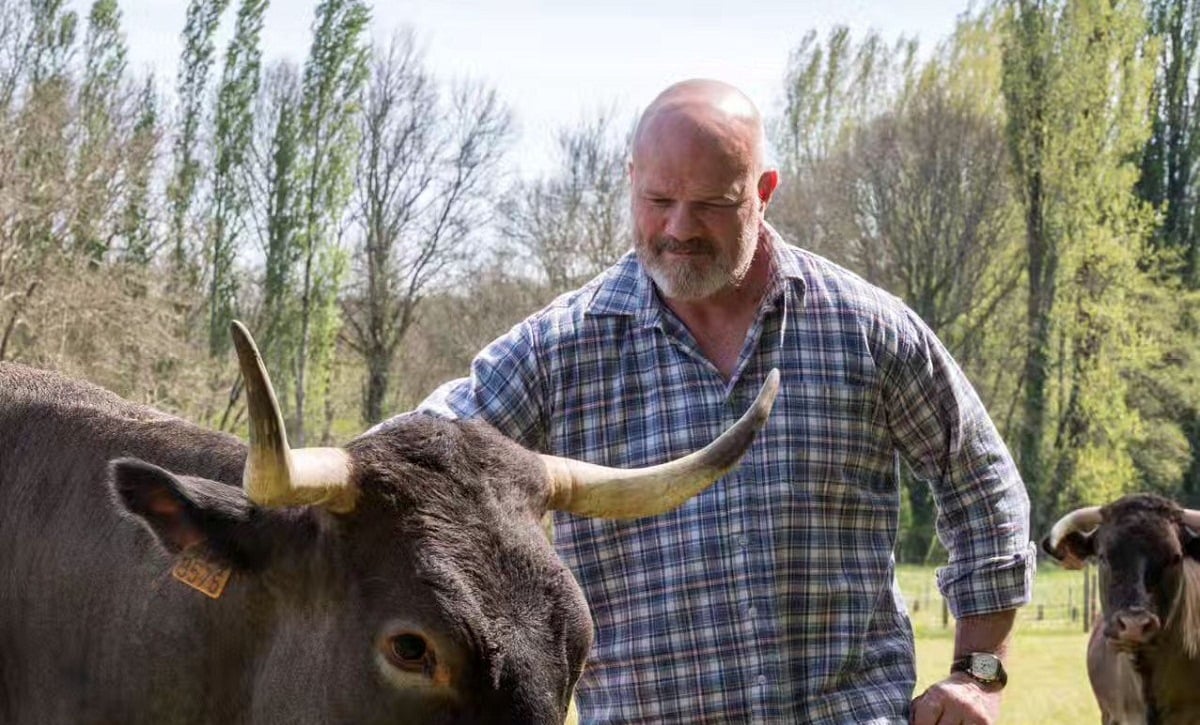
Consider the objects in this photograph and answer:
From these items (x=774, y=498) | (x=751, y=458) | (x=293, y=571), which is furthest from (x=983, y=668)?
(x=293, y=571)

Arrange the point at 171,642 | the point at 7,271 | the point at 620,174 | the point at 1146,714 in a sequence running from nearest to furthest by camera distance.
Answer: the point at 171,642 → the point at 1146,714 → the point at 7,271 → the point at 620,174

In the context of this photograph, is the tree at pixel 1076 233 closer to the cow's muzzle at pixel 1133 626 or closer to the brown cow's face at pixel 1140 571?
the brown cow's face at pixel 1140 571

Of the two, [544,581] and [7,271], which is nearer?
[544,581]

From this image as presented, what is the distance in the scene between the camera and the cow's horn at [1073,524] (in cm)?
1245

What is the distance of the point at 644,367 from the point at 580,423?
27 cm

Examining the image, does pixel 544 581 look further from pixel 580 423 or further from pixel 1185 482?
pixel 1185 482

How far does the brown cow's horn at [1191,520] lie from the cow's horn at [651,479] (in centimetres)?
894

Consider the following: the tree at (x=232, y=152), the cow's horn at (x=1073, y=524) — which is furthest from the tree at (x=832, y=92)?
the cow's horn at (x=1073, y=524)

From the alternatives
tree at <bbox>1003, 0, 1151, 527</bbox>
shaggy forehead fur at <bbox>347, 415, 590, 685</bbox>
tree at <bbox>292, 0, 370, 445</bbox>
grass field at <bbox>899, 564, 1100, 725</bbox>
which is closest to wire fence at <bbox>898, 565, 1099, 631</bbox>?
grass field at <bbox>899, 564, 1100, 725</bbox>

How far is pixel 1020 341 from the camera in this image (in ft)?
139

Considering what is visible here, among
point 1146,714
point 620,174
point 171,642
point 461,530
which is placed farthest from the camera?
point 620,174

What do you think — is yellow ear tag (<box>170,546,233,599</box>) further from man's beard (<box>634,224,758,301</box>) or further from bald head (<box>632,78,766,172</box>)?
bald head (<box>632,78,766,172</box>)

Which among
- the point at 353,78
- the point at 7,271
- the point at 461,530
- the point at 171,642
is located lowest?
the point at 171,642

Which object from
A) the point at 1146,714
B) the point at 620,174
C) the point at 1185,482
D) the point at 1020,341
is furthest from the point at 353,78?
the point at 1146,714
